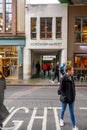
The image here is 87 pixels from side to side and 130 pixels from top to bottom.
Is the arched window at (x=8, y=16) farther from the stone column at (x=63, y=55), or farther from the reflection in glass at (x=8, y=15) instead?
the stone column at (x=63, y=55)

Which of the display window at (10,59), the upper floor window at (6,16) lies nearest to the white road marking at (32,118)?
the display window at (10,59)

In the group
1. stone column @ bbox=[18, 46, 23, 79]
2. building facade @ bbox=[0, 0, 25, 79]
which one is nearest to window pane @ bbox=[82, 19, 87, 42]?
building facade @ bbox=[0, 0, 25, 79]

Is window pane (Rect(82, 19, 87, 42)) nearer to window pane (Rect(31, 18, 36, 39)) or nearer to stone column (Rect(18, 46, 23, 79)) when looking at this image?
window pane (Rect(31, 18, 36, 39))

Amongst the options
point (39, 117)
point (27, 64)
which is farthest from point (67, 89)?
point (27, 64)

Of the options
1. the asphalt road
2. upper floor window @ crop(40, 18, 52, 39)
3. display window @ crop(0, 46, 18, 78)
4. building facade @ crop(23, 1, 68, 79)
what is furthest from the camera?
display window @ crop(0, 46, 18, 78)

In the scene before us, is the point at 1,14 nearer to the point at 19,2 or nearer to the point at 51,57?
the point at 19,2

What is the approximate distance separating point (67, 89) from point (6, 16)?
27.9m

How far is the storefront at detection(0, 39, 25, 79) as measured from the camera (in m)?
36.7

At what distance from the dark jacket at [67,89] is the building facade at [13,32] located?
26.6m

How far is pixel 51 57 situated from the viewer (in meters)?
52.2

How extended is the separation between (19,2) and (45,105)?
2276 cm

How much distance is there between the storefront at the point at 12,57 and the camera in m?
36.7

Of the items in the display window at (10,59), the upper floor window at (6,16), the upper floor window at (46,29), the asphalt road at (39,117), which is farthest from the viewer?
the display window at (10,59)

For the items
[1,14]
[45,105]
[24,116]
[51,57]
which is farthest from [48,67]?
[24,116]
